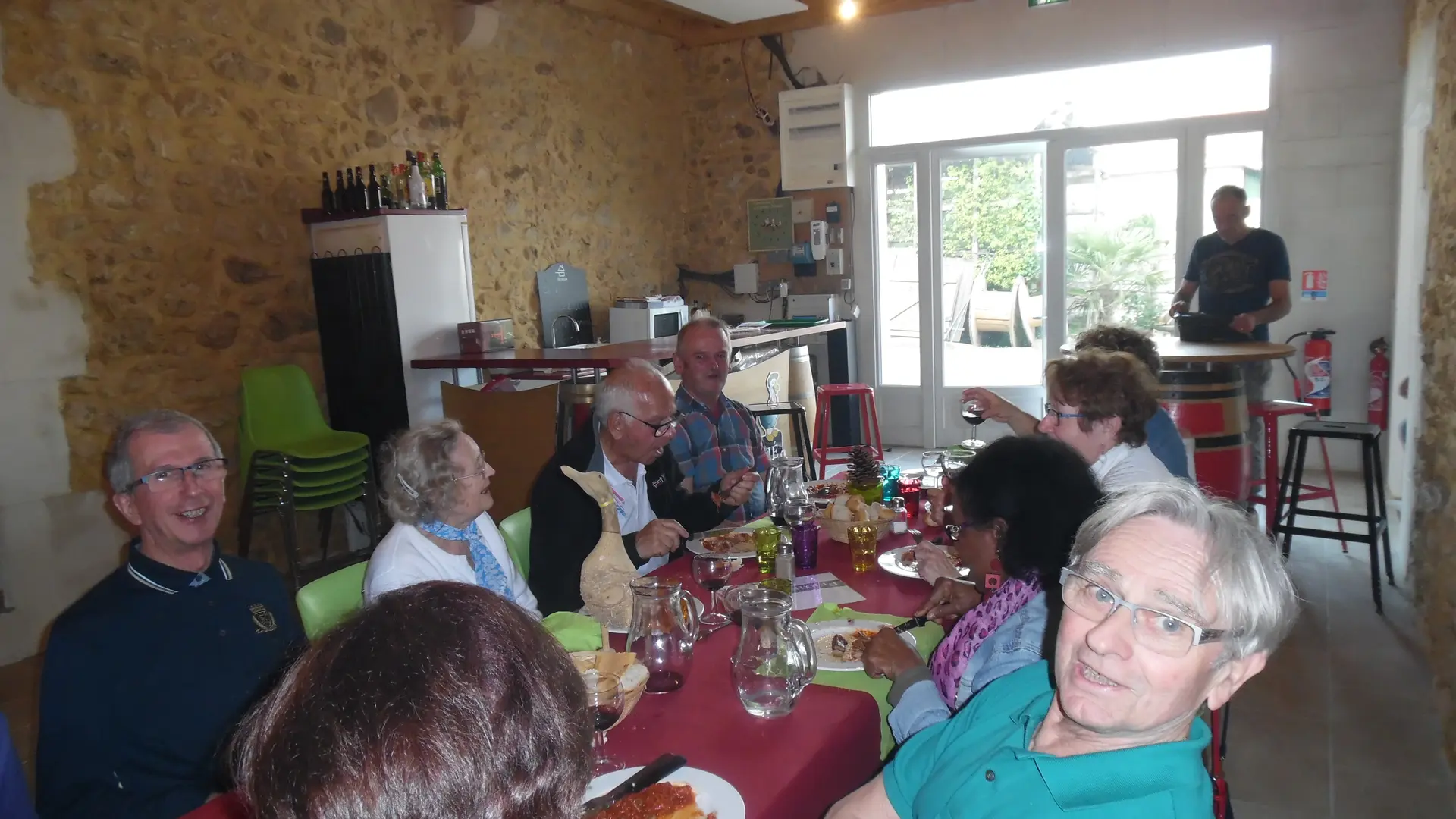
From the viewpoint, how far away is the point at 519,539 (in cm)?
231

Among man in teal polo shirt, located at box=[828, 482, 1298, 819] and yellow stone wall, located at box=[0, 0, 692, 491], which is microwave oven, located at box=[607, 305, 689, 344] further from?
man in teal polo shirt, located at box=[828, 482, 1298, 819]

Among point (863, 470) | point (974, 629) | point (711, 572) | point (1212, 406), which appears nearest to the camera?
point (974, 629)

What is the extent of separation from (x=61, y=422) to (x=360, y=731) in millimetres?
3983

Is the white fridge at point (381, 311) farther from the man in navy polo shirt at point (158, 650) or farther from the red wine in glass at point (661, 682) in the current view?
the red wine in glass at point (661, 682)

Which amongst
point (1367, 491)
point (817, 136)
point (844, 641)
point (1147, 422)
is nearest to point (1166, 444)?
point (1147, 422)

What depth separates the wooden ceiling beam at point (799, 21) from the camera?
6.58 meters

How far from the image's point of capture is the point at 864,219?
7090 millimetres

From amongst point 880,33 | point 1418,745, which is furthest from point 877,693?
point 880,33

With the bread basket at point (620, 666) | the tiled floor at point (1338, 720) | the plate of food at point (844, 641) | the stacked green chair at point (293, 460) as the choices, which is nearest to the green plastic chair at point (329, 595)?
the bread basket at point (620, 666)

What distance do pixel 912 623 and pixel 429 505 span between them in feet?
3.31

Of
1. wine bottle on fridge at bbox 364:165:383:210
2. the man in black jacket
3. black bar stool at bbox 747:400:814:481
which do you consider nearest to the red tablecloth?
the man in black jacket

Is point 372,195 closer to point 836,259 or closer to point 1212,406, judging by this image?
point 836,259

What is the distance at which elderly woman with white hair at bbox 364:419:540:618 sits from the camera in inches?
71.9

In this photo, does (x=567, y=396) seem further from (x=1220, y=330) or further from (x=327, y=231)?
(x=1220, y=330)
